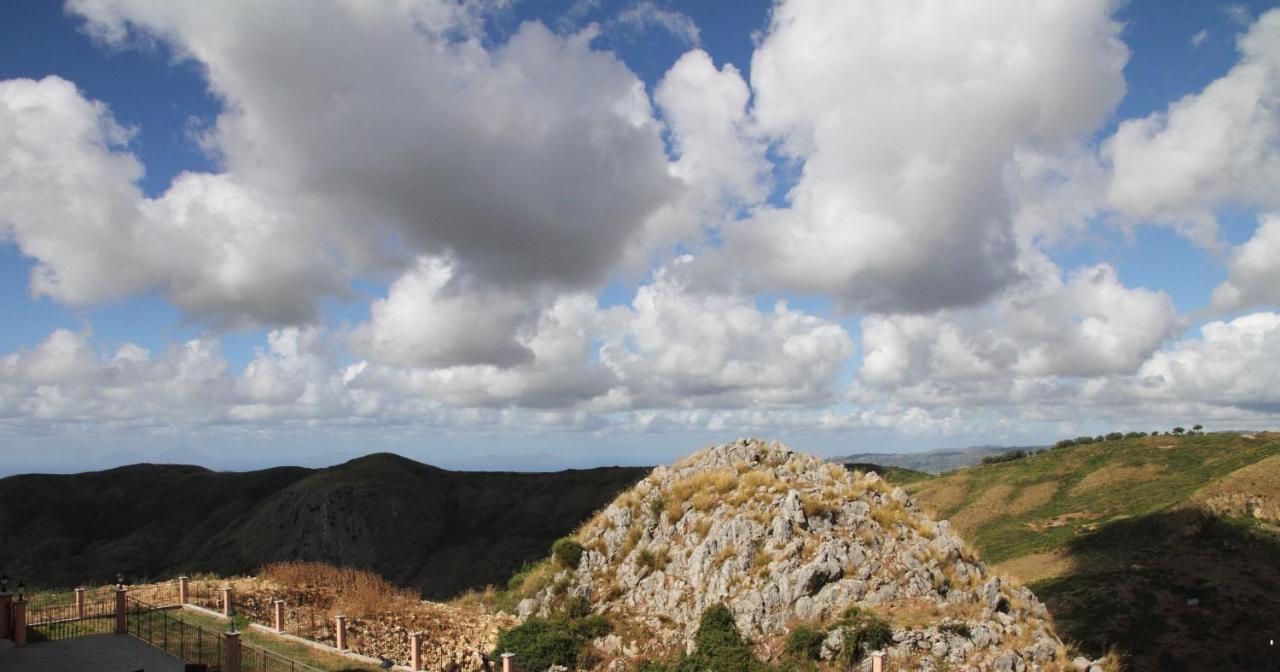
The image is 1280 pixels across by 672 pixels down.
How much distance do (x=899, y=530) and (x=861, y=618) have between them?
6.19 m

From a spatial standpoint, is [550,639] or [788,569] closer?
[788,569]

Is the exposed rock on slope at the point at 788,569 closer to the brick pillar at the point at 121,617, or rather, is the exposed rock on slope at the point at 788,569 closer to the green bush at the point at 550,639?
the green bush at the point at 550,639

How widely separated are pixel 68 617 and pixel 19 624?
6964 mm

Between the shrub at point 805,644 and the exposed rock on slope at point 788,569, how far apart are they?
38cm

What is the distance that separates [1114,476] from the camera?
90312 mm

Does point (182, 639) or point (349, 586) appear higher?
point (182, 639)

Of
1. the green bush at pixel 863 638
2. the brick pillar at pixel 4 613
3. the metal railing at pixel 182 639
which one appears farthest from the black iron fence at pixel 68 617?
the green bush at pixel 863 638

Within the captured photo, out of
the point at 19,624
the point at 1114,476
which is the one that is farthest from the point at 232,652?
the point at 1114,476

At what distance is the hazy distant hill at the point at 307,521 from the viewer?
9269 centimetres

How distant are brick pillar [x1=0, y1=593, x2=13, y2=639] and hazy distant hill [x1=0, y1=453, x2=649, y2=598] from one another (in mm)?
55677

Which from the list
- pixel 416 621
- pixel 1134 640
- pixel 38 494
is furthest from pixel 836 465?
pixel 38 494

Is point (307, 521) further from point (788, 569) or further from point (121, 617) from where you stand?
point (788, 569)

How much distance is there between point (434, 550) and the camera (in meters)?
96.7

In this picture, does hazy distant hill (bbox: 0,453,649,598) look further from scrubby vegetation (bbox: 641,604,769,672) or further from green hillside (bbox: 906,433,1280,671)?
scrubby vegetation (bbox: 641,604,769,672)
